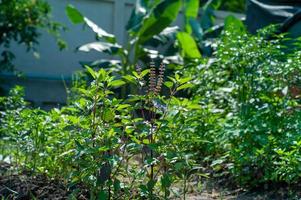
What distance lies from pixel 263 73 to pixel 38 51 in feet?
19.3

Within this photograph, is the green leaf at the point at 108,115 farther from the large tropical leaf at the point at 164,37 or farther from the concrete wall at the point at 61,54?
the concrete wall at the point at 61,54

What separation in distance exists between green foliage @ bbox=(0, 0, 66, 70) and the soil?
13.8ft

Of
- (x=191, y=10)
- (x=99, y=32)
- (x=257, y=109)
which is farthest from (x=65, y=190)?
(x=191, y=10)

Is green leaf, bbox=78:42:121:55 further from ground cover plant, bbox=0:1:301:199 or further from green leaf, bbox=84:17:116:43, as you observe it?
ground cover plant, bbox=0:1:301:199

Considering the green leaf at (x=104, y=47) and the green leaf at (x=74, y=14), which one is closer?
the green leaf at (x=104, y=47)

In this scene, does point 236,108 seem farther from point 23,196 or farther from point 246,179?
point 23,196

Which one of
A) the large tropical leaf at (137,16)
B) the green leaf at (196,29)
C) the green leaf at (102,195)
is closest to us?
the green leaf at (102,195)

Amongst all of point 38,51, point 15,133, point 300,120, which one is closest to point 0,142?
point 15,133

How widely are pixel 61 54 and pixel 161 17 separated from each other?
1.99 metres

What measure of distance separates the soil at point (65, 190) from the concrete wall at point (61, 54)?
5.14 metres

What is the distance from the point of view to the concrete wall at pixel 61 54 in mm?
10266

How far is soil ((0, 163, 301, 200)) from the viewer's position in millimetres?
4258

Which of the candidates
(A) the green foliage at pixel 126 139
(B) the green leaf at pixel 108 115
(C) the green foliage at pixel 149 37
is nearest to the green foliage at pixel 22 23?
(C) the green foliage at pixel 149 37

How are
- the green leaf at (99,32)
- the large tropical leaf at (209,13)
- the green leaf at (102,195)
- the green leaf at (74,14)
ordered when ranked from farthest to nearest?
the large tropical leaf at (209,13), the green leaf at (74,14), the green leaf at (99,32), the green leaf at (102,195)
